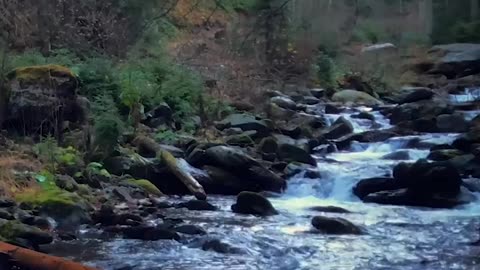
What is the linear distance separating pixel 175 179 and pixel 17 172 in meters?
2.21

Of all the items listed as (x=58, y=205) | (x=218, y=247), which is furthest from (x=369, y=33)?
(x=218, y=247)

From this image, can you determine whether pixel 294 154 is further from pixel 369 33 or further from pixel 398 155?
pixel 369 33

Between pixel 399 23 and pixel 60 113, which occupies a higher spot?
pixel 399 23

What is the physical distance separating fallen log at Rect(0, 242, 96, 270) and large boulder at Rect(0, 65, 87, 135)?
17.4 ft

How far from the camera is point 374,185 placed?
37.7 ft

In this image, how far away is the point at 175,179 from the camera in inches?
438

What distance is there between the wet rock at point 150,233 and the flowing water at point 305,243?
0.12m

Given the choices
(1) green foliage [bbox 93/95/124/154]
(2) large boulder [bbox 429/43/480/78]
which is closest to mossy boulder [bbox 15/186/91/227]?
(1) green foliage [bbox 93/95/124/154]

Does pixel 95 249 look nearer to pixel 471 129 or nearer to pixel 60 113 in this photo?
pixel 60 113

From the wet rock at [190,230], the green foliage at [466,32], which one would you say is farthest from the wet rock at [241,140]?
the green foliage at [466,32]

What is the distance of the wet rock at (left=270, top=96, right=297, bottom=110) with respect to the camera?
17.2 metres

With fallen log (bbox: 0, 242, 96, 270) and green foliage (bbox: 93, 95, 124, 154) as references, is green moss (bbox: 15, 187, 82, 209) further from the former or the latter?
fallen log (bbox: 0, 242, 96, 270)

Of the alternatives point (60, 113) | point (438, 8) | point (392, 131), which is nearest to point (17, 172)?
point (60, 113)

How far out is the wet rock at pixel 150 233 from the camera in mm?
8367
